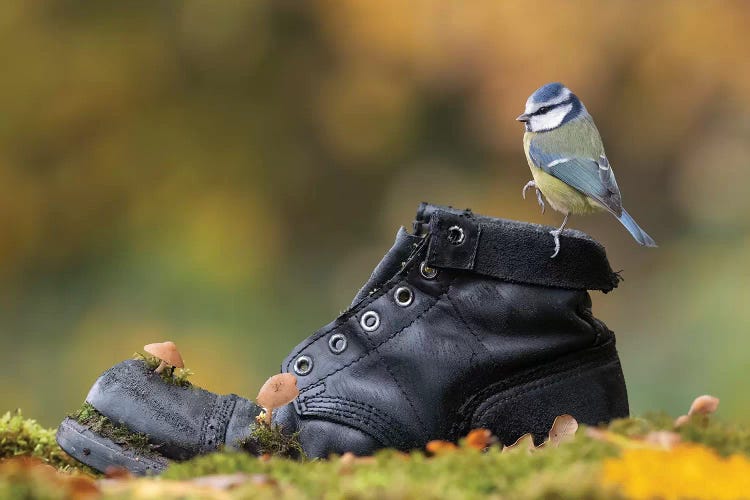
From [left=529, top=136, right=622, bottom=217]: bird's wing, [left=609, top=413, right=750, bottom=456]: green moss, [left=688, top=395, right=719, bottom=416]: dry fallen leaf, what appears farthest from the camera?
[left=529, top=136, right=622, bottom=217]: bird's wing

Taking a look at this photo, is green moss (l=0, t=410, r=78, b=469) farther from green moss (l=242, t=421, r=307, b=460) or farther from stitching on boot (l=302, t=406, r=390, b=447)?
stitching on boot (l=302, t=406, r=390, b=447)

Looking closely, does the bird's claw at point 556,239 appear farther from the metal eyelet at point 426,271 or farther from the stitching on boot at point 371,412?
the stitching on boot at point 371,412

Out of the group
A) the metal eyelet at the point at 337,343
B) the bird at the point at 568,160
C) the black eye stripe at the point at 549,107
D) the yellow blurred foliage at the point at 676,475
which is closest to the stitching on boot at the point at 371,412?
the metal eyelet at the point at 337,343

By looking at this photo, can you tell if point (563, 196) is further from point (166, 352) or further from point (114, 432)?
point (114, 432)

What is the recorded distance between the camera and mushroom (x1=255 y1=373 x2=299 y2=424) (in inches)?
62.8

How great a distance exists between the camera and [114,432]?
5.43 feet

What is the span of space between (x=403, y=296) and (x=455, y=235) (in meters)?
0.16

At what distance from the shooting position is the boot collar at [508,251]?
64.7 inches

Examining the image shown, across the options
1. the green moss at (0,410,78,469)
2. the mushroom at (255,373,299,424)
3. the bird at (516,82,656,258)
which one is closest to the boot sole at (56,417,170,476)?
the green moss at (0,410,78,469)

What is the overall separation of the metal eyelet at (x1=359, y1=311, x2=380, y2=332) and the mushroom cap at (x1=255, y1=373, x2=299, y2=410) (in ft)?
0.60

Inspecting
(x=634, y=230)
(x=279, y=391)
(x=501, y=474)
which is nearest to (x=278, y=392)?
(x=279, y=391)

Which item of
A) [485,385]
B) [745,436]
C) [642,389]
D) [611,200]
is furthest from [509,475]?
[642,389]

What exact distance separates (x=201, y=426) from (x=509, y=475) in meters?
0.83

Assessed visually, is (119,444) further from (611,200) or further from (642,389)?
(642,389)
